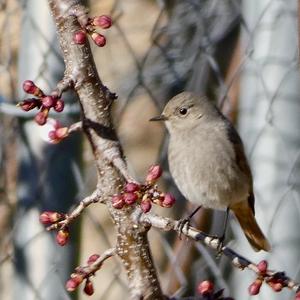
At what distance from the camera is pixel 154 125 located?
301cm

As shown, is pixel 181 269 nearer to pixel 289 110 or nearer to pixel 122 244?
pixel 289 110

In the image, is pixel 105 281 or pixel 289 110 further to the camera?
pixel 105 281

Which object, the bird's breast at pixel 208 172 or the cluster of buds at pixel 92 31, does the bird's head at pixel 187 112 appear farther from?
the cluster of buds at pixel 92 31

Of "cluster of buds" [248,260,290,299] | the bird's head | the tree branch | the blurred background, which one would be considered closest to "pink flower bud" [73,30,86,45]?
the tree branch

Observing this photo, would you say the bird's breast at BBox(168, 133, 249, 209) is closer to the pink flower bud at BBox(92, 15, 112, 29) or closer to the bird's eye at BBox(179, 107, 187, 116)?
the bird's eye at BBox(179, 107, 187, 116)

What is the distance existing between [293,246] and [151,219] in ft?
4.65

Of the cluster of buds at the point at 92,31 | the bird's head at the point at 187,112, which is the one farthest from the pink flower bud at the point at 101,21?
the bird's head at the point at 187,112

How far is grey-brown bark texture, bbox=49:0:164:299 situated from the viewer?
126 cm

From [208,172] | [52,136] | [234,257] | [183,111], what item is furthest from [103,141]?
[183,111]

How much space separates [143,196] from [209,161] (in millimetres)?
1187

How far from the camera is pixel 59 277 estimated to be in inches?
A: 97.9

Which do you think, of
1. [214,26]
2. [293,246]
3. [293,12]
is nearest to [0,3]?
[214,26]

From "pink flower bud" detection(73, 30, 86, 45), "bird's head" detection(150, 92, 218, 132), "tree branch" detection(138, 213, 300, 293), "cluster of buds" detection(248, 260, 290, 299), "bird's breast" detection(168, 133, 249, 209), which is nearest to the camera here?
"pink flower bud" detection(73, 30, 86, 45)

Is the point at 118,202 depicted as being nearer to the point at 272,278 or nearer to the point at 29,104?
the point at 29,104
